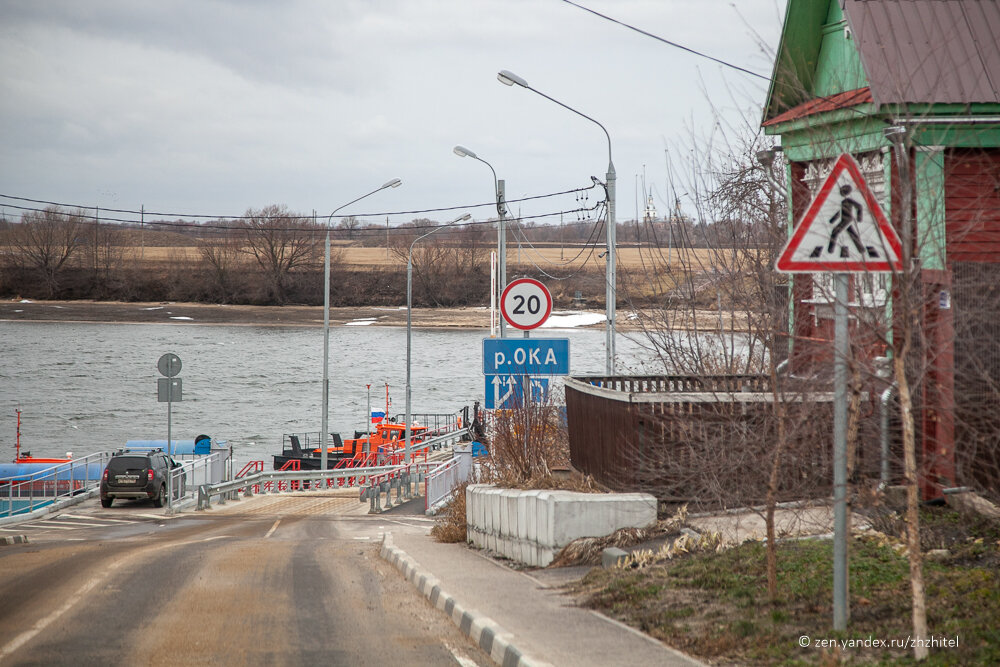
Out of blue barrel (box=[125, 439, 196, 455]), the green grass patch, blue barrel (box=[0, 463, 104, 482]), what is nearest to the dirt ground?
blue barrel (box=[125, 439, 196, 455])

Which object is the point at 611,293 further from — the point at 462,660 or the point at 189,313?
the point at 189,313

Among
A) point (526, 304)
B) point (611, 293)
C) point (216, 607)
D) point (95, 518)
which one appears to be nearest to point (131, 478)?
point (95, 518)

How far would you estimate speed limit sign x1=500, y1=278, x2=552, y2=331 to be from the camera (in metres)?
13.4

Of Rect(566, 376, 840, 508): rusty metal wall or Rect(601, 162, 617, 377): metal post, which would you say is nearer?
Rect(566, 376, 840, 508): rusty metal wall

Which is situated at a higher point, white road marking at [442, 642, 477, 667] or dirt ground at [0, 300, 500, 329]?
dirt ground at [0, 300, 500, 329]

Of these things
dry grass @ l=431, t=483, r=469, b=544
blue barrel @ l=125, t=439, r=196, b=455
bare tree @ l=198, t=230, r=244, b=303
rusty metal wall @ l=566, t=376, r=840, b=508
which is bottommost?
blue barrel @ l=125, t=439, r=196, b=455

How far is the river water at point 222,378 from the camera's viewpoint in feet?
170

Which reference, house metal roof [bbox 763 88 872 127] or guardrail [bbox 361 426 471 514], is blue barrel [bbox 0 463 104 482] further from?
house metal roof [bbox 763 88 872 127]

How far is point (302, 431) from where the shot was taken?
5184 cm

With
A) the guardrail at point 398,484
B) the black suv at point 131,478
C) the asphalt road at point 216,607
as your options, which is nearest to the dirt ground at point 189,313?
the guardrail at point 398,484

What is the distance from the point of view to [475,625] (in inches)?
288

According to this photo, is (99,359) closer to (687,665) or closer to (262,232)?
(262,232)

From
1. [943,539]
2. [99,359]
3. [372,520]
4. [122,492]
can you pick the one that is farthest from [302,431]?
[943,539]

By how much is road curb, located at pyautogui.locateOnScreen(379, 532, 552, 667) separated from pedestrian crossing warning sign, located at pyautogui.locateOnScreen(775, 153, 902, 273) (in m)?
2.96
